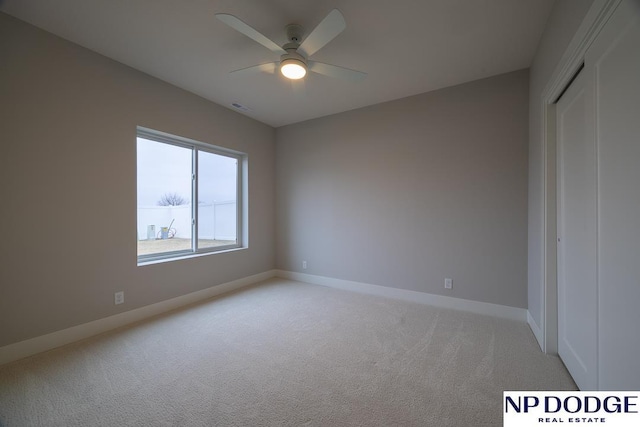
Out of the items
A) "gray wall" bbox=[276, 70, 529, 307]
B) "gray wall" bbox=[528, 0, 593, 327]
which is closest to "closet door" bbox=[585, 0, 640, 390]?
"gray wall" bbox=[528, 0, 593, 327]

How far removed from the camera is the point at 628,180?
108 centimetres

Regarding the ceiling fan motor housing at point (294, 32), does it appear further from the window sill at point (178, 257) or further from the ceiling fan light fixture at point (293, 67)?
the window sill at point (178, 257)

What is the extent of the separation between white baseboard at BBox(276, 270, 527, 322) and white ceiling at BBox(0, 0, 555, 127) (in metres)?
2.66

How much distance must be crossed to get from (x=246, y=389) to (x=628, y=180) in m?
2.33

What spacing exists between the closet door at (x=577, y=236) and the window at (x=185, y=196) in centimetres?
391

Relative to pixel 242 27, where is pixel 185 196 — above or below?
below

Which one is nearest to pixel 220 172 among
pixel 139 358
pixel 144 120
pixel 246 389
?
pixel 144 120

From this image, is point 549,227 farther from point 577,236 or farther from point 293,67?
point 293,67

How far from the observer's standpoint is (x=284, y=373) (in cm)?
188

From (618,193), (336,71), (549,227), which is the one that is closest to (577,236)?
(549,227)

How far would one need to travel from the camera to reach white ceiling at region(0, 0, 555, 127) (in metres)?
1.95

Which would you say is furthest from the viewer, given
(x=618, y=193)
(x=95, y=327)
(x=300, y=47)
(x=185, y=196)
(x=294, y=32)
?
(x=185, y=196)

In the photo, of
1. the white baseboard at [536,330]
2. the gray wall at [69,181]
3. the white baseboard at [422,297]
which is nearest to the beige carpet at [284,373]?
the white baseboard at [536,330]

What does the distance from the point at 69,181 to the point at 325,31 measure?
261 centimetres
